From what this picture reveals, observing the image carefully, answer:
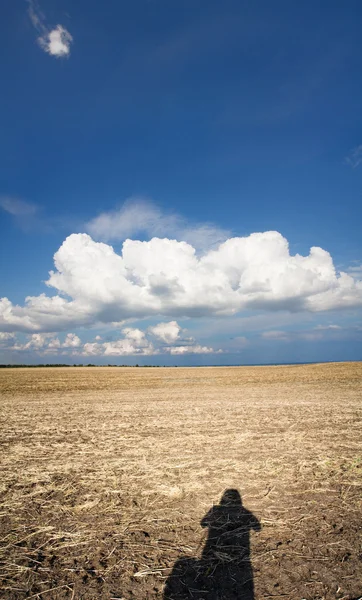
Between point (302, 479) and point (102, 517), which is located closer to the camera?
point (102, 517)

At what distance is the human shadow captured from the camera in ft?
12.1

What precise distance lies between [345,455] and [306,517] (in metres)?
4.08

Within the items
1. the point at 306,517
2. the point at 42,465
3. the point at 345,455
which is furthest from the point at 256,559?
the point at 42,465

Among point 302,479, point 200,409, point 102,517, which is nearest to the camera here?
point 102,517

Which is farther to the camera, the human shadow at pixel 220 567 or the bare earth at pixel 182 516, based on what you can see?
the bare earth at pixel 182 516

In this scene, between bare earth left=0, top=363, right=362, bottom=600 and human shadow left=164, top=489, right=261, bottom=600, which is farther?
bare earth left=0, top=363, right=362, bottom=600

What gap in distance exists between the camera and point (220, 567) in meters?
4.11

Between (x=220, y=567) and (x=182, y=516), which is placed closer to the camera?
(x=220, y=567)

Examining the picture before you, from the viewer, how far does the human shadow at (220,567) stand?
12.1 feet

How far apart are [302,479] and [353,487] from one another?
990 millimetres

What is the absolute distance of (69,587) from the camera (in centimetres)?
378

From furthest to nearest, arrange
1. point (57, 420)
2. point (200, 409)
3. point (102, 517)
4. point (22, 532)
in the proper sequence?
point (200, 409) → point (57, 420) → point (102, 517) → point (22, 532)

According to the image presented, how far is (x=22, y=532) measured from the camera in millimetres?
5012

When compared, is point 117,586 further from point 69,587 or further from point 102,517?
point 102,517
